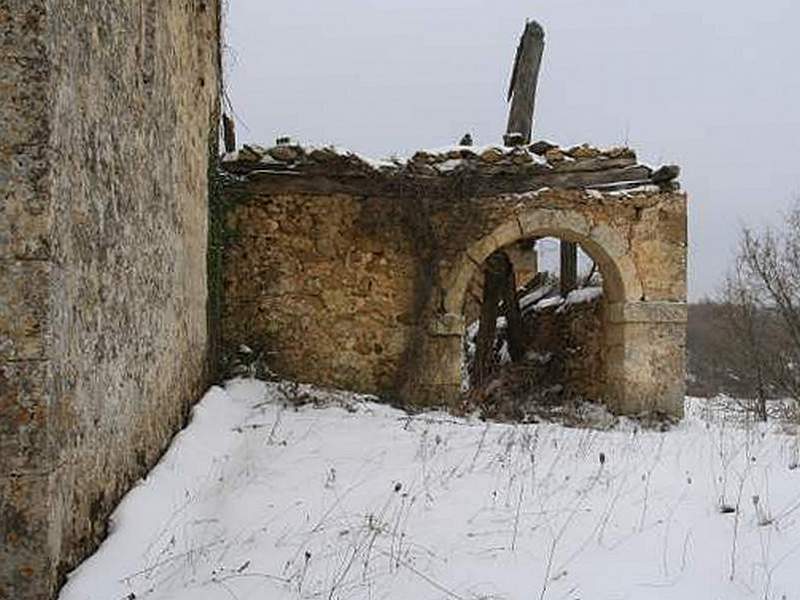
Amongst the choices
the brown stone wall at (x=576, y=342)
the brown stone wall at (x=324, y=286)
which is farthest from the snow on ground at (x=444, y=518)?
the brown stone wall at (x=576, y=342)

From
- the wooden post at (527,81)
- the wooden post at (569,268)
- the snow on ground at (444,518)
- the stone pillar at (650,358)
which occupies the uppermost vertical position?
the wooden post at (527,81)

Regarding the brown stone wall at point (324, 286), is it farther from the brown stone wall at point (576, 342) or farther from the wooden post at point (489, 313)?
the wooden post at point (489, 313)

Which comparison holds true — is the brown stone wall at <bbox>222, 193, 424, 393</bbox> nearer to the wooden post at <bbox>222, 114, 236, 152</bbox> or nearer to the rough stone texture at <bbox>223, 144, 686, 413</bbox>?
the rough stone texture at <bbox>223, 144, 686, 413</bbox>

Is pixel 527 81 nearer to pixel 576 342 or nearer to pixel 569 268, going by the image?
pixel 569 268

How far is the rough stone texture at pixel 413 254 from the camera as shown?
8195 mm

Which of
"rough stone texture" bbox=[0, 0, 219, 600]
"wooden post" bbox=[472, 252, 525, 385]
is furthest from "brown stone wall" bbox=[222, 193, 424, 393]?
"rough stone texture" bbox=[0, 0, 219, 600]

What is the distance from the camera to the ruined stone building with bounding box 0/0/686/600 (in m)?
2.57

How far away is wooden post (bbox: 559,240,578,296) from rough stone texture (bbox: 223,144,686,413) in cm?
292

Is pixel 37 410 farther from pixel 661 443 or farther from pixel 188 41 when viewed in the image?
pixel 661 443

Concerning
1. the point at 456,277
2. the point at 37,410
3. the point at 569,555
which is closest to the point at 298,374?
the point at 456,277

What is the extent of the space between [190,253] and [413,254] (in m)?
2.97

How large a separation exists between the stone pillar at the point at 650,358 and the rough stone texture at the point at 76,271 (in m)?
5.39

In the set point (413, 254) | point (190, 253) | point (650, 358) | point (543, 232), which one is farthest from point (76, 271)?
point (650, 358)

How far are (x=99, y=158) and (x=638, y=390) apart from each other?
662 cm
